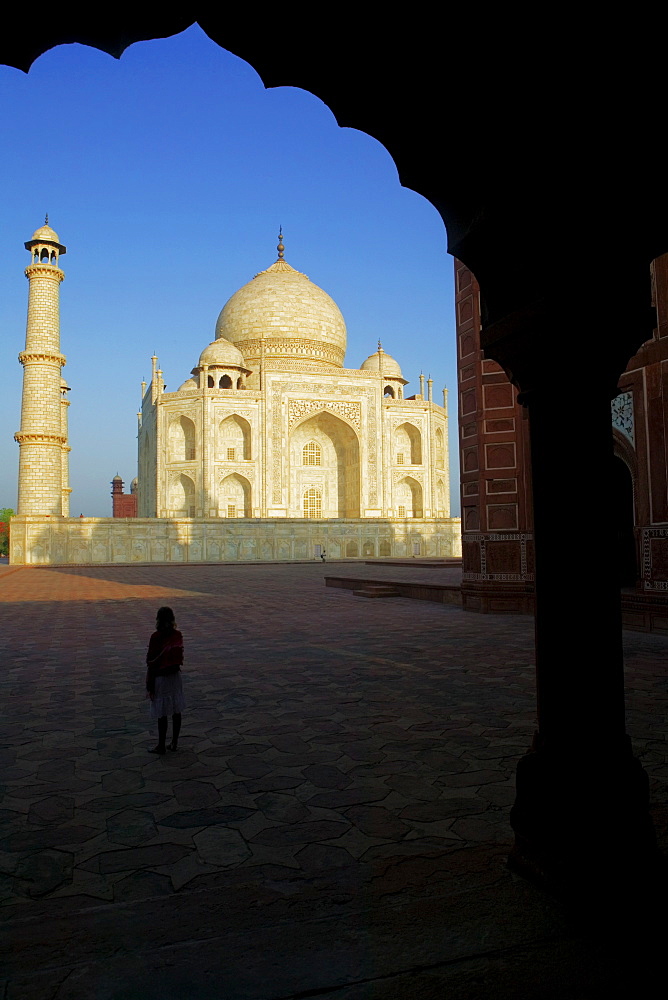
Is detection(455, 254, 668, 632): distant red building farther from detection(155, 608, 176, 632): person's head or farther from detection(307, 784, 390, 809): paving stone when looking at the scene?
detection(155, 608, 176, 632): person's head

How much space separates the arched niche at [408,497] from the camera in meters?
36.5

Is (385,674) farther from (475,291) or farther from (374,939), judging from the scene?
(475,291)

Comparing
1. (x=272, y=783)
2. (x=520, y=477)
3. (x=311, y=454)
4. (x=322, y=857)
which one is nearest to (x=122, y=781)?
(x=272, y=783)

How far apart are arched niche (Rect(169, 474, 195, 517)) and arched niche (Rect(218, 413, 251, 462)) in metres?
2.25

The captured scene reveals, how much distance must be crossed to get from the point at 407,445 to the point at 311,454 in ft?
16.5

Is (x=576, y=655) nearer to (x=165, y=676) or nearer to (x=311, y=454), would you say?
(x=165, y=676)

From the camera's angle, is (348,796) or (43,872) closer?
(43,872)

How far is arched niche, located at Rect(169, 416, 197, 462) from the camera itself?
34.0 meters

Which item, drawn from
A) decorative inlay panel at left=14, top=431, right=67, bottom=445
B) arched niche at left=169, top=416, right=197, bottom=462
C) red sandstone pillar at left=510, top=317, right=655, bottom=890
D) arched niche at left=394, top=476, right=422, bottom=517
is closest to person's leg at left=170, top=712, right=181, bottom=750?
red sandstone pillar at left=510, top=317, right=655, bottom=890

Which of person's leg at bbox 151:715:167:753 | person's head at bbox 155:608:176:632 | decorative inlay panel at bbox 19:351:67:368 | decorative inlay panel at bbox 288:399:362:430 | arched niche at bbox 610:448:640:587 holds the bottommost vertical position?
person's leg at bbox 151:715:167:753

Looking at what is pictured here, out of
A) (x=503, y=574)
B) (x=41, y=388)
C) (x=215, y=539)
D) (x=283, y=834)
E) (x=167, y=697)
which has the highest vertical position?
(x=41, y=388)

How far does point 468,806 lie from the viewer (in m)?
2.80

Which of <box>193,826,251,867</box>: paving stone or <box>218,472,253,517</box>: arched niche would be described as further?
<box>218,472,253,517</box>: arched niche

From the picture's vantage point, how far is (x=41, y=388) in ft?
93.0
